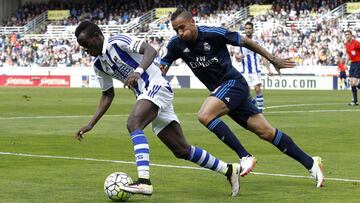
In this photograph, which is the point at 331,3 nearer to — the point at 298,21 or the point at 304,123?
the point at 298,21

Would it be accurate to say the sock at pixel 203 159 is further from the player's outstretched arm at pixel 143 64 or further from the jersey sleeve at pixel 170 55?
the jersey sleeve at pixel 170 55

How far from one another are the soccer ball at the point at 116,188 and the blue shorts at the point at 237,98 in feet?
5.77

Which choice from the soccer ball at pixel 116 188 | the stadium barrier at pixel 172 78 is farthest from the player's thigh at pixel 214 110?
the stadium barrier at pixel 172 78

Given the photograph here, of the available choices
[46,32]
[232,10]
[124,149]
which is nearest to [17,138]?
[124,149]

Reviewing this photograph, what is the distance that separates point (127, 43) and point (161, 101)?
0.78 m

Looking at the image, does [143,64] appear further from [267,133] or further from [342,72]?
[342,72]

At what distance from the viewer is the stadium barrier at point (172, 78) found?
5297 centimetres

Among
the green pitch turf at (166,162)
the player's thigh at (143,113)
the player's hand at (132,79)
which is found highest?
the player's hand at (132,79)

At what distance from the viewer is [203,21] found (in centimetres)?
6731

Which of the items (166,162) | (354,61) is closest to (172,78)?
(354,61)

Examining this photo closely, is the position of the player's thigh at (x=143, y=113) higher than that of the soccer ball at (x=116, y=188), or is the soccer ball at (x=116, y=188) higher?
the player's thigh at (x=143, y=113)

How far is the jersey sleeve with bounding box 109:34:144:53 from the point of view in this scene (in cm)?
1072

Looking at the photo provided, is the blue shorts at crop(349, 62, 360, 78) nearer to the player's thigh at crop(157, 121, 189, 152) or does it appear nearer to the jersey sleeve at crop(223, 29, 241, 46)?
the jersey sleeve at crop(223, 29, 241, 46)

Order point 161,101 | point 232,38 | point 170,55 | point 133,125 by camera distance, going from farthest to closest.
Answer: point 170,55 < point 232,38 < point 161,101 < point 133,125
